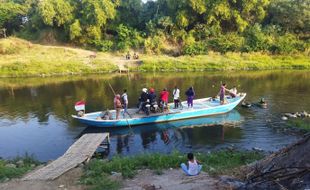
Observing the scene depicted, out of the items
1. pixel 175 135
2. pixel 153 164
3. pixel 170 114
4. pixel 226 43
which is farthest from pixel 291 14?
pixel 153 164

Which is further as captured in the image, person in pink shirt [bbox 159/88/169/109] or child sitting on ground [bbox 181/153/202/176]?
person in pink shirt [bbox 159/88/169/109]

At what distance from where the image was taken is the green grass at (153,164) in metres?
13.1

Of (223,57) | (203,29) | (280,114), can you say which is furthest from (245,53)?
(280,114)

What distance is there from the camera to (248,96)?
1256 inches

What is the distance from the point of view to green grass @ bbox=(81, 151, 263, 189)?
13.1 m

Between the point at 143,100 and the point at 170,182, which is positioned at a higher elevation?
the point at 143,100

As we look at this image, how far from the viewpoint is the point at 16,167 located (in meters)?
15.0

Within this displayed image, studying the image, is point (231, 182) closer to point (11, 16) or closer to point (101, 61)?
point (101, 61)

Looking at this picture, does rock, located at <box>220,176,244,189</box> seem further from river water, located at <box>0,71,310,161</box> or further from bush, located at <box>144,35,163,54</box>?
bush, located at <box>144,35,163,54</box>

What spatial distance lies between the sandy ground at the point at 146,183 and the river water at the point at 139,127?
522 centimetres

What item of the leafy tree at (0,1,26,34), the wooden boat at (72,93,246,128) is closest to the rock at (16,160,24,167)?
the wooden boat at (72,93,246,128)

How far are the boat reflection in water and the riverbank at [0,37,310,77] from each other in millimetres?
27779

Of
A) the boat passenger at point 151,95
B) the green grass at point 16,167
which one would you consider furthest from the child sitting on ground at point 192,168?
the boat passenger at point 151,95

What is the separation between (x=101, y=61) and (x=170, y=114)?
30156 mm
